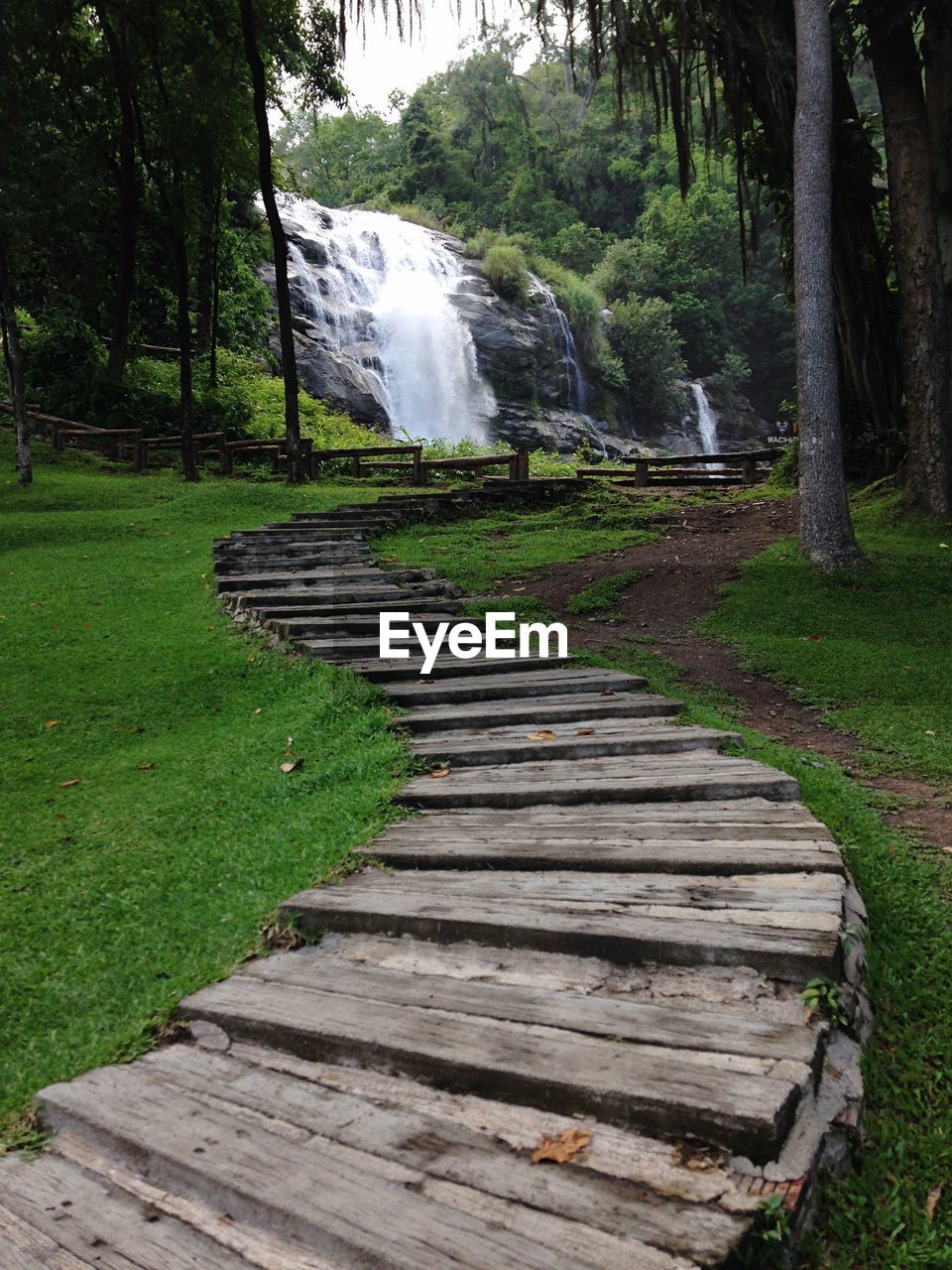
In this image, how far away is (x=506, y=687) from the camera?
483cm

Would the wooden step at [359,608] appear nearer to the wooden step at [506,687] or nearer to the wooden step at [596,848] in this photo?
the wooden step at [506,687]

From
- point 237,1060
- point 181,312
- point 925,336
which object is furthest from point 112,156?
point 237,1060

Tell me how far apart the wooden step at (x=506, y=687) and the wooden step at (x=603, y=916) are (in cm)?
191

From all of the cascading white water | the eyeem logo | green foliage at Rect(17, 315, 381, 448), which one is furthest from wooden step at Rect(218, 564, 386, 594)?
the cascading white water

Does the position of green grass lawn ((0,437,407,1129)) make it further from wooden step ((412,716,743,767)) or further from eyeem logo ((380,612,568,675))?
eyeem logo ((380,612,568,675))

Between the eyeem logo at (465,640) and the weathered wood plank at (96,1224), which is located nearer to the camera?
the weathered wood plank at (96,1224)

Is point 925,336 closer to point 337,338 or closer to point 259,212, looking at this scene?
point 337,338

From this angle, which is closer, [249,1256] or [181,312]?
[249,1256]

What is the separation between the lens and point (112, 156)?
19.6 meters

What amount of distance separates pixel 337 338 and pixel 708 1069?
27777 mm

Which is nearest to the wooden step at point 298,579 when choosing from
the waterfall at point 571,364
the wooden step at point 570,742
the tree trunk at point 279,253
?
the wooden step at point 570,742

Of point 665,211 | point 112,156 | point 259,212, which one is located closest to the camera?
point 112,156

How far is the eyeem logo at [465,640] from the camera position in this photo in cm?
558

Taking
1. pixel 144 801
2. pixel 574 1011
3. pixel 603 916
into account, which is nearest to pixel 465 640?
pixel 144 801
